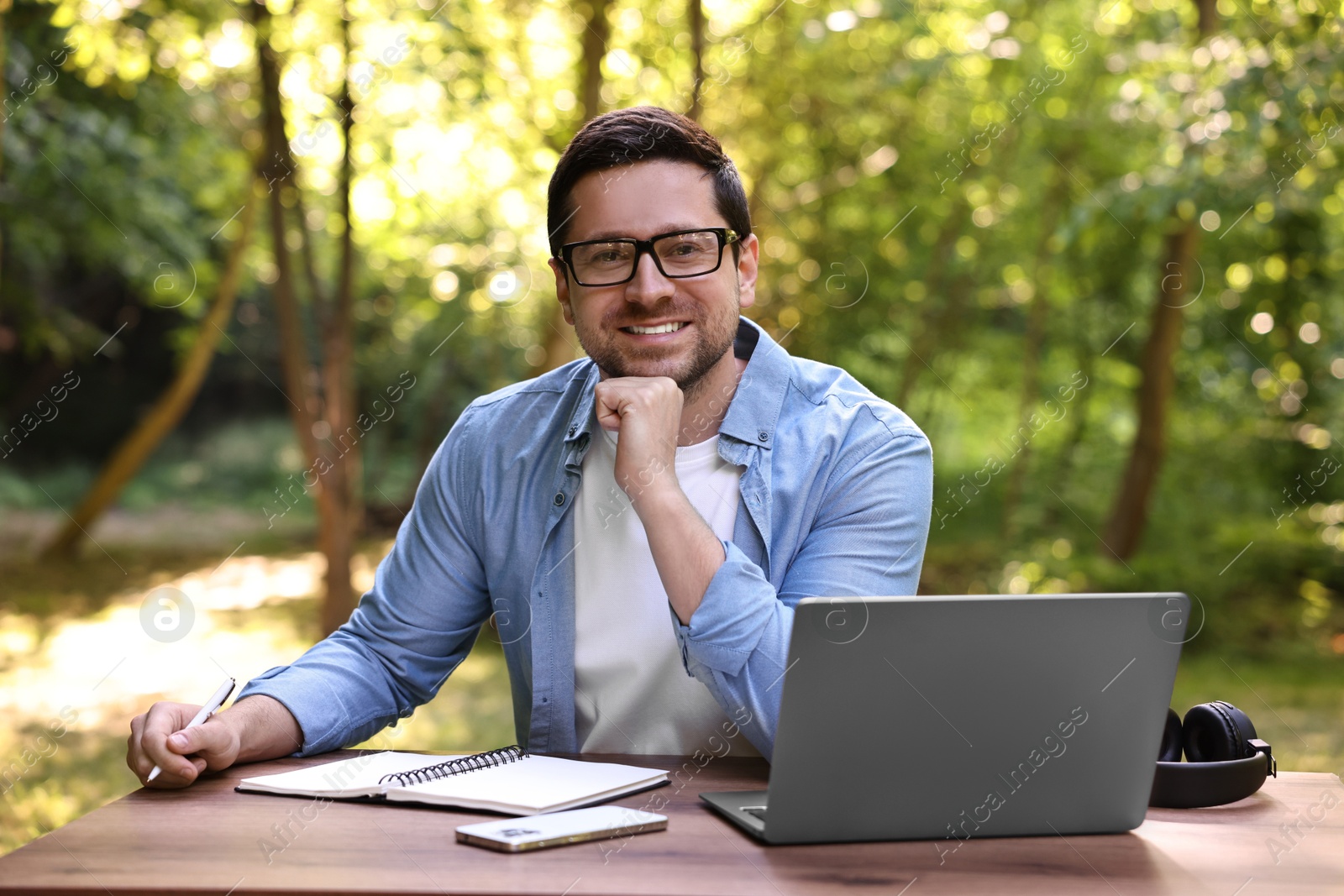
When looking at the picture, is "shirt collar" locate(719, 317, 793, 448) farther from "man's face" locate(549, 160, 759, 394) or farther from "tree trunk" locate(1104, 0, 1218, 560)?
"tree trunk" locate(1104, 0, 1218, 560)

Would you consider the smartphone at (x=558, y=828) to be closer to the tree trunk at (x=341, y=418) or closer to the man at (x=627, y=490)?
the man at (x=627, y=490)

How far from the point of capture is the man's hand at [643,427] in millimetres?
1777

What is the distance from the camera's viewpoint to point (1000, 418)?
31.9ft

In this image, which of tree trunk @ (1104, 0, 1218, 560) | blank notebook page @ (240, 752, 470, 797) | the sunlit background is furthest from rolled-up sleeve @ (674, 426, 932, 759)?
tree trunk @ (1104, 0, 1218, 560)

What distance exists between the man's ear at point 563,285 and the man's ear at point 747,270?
0.31 metres

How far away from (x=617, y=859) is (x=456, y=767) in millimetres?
387

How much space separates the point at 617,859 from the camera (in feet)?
4.09

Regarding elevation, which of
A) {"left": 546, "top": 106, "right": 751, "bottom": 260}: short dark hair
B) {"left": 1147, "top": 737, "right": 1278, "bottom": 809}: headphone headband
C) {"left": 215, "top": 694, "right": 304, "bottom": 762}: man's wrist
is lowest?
{"left": 1147, "top": 737, "right": 1278, "bottom": 809}: headphone headband

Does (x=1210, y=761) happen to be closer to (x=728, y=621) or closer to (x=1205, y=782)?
(x=1205, y=782)

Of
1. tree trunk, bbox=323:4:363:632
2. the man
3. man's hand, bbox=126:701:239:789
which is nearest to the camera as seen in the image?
man's hand, bbox=126:701:239:789

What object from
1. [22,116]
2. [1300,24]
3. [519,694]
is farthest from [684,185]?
[22,116]

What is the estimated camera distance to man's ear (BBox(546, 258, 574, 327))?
2.14 metres

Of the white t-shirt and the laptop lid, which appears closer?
the laptop lid

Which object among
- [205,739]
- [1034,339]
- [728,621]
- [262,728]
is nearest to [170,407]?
[1034,339]
